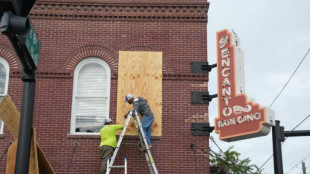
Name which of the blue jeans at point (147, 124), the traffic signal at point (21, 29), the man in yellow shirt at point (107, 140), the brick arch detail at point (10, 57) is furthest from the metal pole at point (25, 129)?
the brick arch detail at point (10, 57)

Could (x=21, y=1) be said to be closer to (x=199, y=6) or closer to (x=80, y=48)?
(x=80, y=48)

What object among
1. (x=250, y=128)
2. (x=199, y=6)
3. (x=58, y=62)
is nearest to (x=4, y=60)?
(x=58, y=62)

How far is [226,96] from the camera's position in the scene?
12.1 metres

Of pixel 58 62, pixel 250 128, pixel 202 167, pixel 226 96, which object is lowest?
pixel 202 167

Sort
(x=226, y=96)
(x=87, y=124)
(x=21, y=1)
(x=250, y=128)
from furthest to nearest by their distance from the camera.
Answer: (x=87, y=124)
(x=226, y=96)
(x=250, y=128)
(x=21, y=1)

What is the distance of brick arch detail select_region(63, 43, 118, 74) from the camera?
1317 centimetres

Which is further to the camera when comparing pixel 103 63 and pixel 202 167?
pixel 103 63

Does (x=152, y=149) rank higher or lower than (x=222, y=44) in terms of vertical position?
lower

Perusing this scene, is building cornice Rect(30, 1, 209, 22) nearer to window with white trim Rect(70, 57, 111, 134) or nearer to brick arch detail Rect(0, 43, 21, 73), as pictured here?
brick arch detail Rect(0, 43, 21, 73)

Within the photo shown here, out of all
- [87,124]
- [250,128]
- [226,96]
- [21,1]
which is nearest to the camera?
[21,1]

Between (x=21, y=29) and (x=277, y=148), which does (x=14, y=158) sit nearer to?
(x=21, y=29)

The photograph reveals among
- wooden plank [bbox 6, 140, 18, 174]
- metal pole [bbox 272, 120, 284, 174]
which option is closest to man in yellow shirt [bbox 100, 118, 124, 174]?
metal pole [bbox 272, 120, 284, 174]

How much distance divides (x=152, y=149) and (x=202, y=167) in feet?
4.53

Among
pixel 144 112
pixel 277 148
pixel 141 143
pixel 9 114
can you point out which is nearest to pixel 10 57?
pixel 144 112
